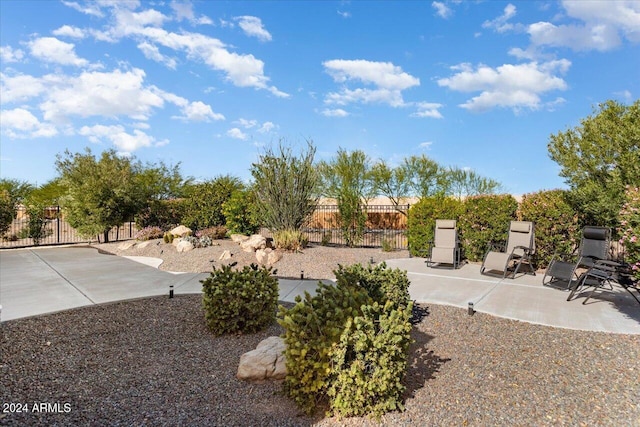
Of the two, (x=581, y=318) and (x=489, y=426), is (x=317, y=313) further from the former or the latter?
(x=581, y=318)

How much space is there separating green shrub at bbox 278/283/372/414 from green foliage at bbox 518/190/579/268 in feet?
21.8

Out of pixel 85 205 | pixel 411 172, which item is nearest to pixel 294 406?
pixel 85 205

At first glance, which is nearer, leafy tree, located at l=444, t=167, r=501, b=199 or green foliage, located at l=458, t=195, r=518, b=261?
green foliage, located at l=458, t=195, r=518, b=261

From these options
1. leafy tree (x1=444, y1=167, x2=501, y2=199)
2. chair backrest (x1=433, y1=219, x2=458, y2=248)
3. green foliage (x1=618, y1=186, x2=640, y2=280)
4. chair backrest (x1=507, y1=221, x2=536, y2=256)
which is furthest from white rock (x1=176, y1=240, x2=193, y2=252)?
leafy tree (x1=444, y1=167, x2=501, y2=199)

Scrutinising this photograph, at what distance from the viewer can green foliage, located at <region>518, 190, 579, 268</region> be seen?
24.5 ft

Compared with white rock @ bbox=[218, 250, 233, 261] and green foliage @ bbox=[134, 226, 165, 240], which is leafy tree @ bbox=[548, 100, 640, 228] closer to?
white rock @ bbox=[218, 250, 233, 261]

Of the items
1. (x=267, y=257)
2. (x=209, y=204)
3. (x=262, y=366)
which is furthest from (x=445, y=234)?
(x=209, y=204)

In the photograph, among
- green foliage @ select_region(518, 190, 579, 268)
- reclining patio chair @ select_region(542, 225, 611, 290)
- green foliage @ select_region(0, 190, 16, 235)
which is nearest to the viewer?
reclining patio chair @ select_region(542, 225, 611, 290)

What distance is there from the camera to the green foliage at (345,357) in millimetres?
2465

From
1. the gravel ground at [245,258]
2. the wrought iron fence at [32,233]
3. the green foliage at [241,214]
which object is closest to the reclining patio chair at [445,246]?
the gravel ground at [245,258]

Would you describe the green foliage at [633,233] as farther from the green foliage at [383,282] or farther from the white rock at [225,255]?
the white rock at [225,255]

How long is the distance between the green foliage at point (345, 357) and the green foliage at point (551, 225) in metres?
6.45

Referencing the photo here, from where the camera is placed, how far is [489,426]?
2.40m

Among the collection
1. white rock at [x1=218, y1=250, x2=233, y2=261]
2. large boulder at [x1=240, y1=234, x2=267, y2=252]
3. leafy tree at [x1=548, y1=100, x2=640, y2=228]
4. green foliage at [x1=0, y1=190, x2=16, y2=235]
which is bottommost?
white rock at [x1=218, y1=250, x2=233, y2=261]
